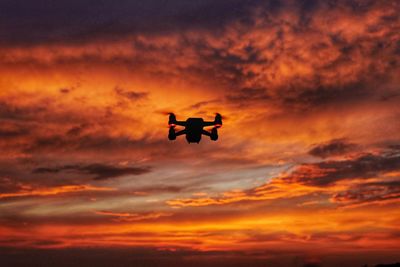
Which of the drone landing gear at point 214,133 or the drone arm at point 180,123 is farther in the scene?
the drone landing gear at point 214,133

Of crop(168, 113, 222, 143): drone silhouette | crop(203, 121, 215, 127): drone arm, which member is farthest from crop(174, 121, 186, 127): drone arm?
crop(203, 121, 215, 127): drone arm

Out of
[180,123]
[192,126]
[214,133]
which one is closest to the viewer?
[192,126]

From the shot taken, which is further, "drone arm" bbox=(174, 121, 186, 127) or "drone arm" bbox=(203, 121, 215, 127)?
"drone arm" bbox=(203, 121, 215, 127)

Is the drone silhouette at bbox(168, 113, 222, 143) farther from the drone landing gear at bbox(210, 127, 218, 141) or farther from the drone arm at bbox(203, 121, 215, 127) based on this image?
the drone landing gear at bbox(210, 127, 218, 141)

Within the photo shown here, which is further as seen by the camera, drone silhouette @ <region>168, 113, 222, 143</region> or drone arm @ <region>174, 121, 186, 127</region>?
drone arm @ <region>174, 121, 186, 127</region>

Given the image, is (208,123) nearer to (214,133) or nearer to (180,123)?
(214,133)

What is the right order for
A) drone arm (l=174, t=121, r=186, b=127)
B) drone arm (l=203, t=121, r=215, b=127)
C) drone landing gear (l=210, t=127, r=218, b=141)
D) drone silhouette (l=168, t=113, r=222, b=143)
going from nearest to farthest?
drone silhouette (l=168, t=113, r=222, b=143) → drone arm (l=174, t=121, r=186, b=127) → drone arm (l=203, t=121, r=215, b=127) → drone landing gear (l=210, t=127, r=218, b=141)

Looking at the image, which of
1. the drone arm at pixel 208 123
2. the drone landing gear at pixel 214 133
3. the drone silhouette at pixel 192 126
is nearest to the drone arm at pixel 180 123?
the drone silhouette at pixel 192 126

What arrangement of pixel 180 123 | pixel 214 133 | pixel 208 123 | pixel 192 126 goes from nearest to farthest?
pixel 192 126
pixel 180 123
pixel 208 123
pixel 214 133

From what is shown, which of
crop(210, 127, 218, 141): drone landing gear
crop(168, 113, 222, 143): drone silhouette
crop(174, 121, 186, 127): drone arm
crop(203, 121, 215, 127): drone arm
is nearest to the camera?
crop(168, 113, 222, 143): drone silhouette

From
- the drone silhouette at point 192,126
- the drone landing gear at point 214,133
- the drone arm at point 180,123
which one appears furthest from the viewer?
the drone landing gear at point 214,133

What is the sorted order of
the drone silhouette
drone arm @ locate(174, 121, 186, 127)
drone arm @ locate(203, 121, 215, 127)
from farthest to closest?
drone arm @ locate(203, 121, 215, 127), drone arm @ locate(174, 121, 186, 127), the drone silhouette

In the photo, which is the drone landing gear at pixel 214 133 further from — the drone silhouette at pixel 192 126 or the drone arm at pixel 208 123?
the drone arm at pixel 208 123

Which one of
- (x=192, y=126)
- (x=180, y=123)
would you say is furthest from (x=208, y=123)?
(x=180, y=123)
